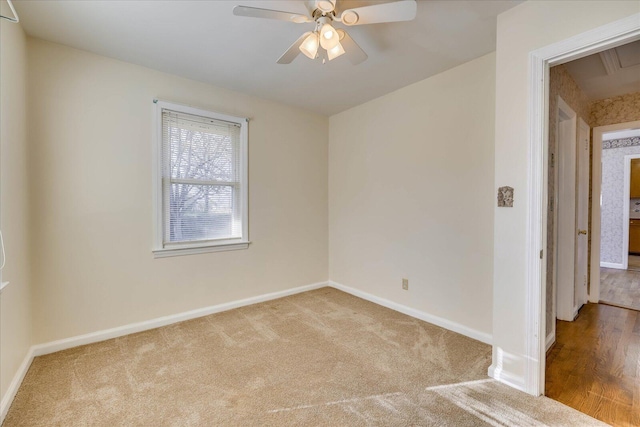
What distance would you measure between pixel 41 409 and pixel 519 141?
340 centimetres

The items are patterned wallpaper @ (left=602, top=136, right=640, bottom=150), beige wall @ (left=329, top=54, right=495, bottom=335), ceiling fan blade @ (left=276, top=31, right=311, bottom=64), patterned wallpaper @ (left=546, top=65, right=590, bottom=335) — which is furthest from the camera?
patterned wallpaper @ (left=602, top=136, right=640, bottom=150)

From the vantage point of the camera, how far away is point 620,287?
163 inches

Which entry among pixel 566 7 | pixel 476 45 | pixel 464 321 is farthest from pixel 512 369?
pixel 476 45

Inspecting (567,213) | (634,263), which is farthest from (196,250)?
(634,263)

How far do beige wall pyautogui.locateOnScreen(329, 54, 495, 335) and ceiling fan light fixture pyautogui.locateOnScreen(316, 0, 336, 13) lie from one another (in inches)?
61.1

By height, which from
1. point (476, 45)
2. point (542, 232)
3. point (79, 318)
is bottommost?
point (79, 318)

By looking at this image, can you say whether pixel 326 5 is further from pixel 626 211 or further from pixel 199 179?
pixel 626 211

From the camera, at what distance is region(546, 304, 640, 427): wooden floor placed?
5.61ft

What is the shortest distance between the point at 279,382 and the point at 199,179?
216 centimetres

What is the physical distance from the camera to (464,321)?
2643 millimetres

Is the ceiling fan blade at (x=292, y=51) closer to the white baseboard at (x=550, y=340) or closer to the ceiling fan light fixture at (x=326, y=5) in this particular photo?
the ceiling fan light fixture at (x=326, y=5)

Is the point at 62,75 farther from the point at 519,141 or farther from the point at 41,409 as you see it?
the point at 519,141

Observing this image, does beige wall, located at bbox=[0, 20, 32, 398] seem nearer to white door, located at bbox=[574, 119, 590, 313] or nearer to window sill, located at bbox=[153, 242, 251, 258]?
window sill, located at bbox=[153, 242, 251, 258]

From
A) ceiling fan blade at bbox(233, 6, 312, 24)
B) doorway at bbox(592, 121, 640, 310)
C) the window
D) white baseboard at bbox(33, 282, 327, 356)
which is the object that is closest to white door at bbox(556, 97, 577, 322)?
ceiling fan blade at bbox(233, 6, 312, 24)
